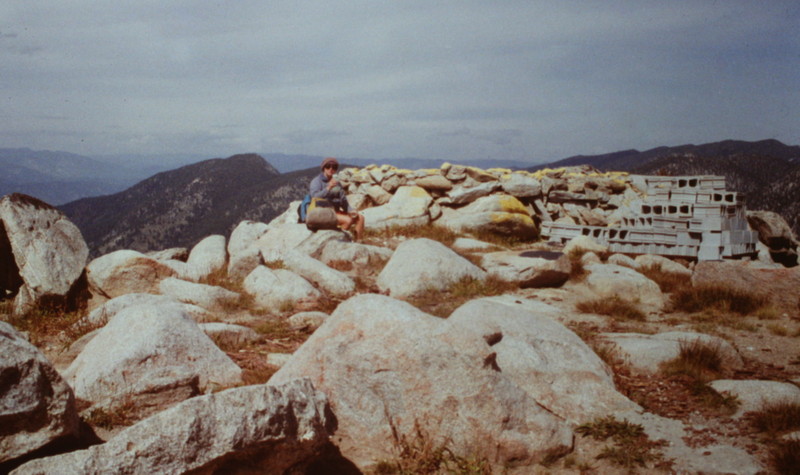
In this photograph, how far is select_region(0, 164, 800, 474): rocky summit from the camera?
374 centimetres

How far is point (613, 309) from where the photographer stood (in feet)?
30.6

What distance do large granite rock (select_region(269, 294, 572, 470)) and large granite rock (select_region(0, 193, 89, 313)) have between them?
6.35 m

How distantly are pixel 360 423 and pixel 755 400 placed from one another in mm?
4419

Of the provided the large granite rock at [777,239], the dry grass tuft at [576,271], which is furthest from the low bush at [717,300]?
the large granite rock at [777,239]

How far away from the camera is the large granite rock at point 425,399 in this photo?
465cm

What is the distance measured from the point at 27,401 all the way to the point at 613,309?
8895 mm

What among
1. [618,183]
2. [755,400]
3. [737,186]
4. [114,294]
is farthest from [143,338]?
[737,186]

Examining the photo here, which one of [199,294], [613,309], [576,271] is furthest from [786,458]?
[199,294]

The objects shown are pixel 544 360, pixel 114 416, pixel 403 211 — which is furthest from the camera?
pixel 403 211

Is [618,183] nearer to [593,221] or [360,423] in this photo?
[593,221]

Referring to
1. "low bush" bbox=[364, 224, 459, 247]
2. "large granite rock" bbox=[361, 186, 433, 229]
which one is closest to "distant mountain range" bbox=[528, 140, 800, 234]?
"large granite rock" bbox=[361, 186, 433, 229]

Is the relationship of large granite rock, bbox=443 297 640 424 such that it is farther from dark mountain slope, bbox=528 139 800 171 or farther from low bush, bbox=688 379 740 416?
dark mountain slope, bbox=528 139 800 171

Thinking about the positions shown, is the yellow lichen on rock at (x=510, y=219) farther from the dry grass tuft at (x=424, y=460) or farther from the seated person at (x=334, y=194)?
the dry grass tuft at (x=424, y=460)

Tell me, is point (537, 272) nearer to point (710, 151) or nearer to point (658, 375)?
point (658, 375)
